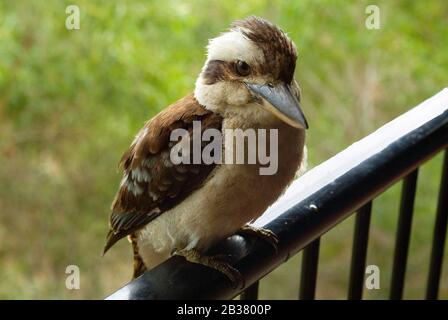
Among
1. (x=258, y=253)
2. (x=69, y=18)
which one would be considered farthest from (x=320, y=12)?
(x=258, y=253)

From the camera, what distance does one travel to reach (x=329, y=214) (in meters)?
0.81

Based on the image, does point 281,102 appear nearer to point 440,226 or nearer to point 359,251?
point 359,251

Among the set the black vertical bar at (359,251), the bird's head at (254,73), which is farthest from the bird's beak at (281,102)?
the black vertical bar at (359,251)

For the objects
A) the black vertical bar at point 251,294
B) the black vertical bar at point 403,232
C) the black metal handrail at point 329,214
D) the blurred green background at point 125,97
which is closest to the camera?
the black metal handrail at point 329,214

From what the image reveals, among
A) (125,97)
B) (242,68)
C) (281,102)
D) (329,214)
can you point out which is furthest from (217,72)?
(125,97)

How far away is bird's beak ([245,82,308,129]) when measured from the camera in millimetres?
914

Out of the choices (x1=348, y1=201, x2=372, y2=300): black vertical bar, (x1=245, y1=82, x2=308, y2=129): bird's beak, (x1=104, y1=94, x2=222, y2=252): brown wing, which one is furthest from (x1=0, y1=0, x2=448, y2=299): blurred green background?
(x1=348, y1=201, x2=372, y2=300): black vertical bar

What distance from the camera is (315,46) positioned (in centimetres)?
340

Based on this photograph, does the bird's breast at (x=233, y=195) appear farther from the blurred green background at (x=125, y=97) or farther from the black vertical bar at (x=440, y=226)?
the blurred green background at (x=125, y=97)

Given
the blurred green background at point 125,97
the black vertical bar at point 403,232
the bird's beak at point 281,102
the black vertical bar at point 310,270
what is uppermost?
the blurred green background at point 125,97

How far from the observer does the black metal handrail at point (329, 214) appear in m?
0.68

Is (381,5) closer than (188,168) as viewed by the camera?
No

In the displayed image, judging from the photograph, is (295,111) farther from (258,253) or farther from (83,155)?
(83,155)

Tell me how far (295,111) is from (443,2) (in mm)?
2568
